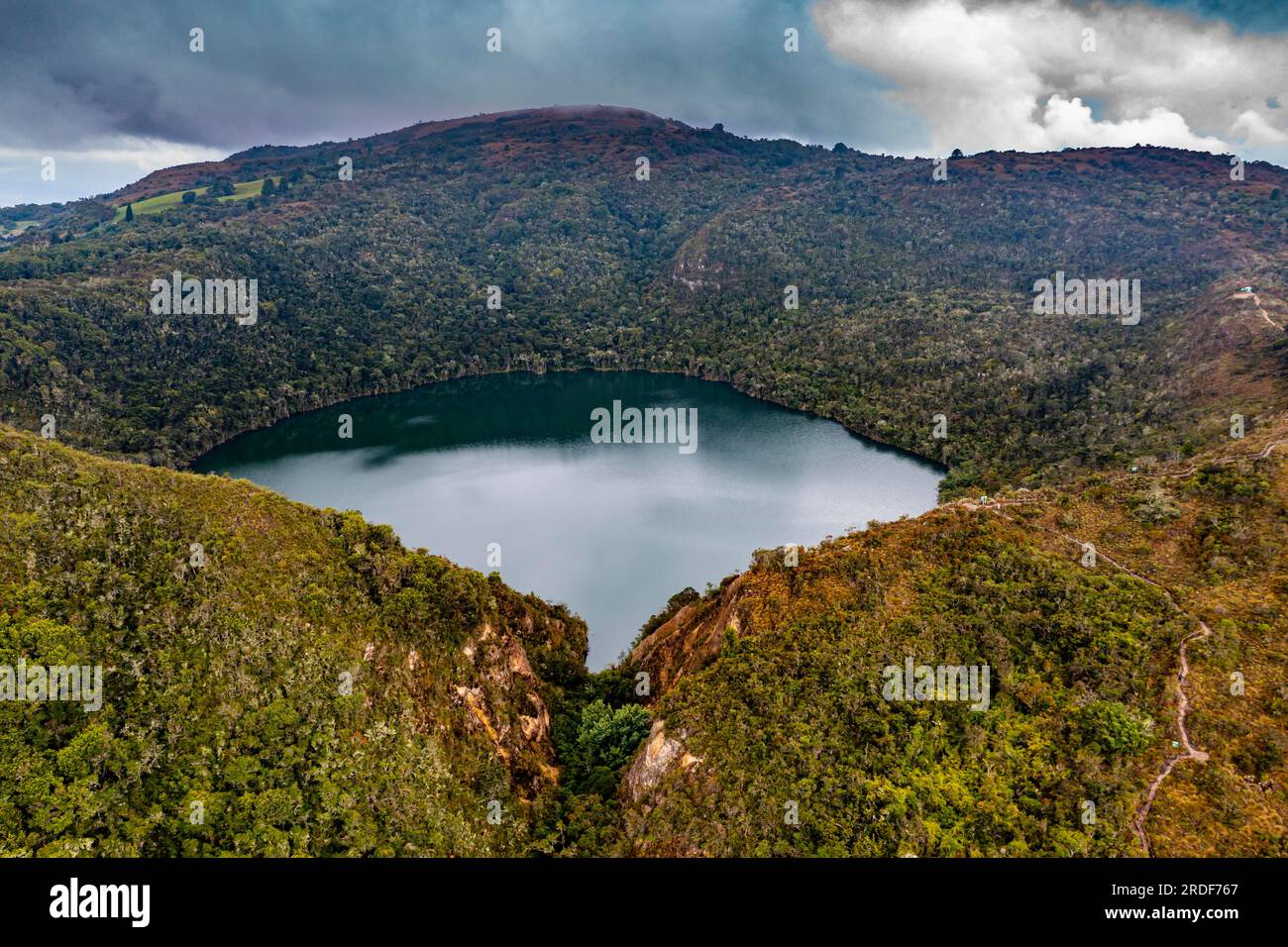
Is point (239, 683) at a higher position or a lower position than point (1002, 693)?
higher

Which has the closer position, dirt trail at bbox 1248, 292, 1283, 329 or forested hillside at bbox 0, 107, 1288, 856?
forested hillside at bbox 0, 107, 1288, 856

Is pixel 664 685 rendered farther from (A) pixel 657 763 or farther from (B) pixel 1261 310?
(B) pixel 1261 310

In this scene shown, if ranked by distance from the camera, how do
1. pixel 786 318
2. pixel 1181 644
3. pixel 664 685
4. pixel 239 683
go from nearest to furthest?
pixel 239 683 → pixel 1181 644 → pixel 664 685 → pixel 786 318

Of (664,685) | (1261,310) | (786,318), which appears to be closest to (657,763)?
(664,685)

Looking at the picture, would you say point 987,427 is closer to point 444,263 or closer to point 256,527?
point 256,527

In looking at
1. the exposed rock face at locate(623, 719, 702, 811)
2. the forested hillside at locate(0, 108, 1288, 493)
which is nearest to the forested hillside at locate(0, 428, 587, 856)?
the exposed rock face at locate(623, 719, 702, 811)

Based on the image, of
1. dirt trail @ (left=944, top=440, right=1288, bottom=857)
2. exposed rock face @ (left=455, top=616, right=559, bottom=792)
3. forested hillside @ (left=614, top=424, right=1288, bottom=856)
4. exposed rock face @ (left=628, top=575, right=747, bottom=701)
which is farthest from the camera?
exposed rock face @ (left=628, top=575, right=747, bottom=701)

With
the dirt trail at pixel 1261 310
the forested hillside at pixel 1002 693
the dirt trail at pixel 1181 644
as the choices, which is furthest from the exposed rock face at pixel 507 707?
the dirt trail at pixel 1261 310

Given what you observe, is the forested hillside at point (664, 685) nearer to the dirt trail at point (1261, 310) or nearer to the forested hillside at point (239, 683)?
the forested hillside at point (239, 683)

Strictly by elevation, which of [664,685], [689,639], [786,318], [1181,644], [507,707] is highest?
[786,318]

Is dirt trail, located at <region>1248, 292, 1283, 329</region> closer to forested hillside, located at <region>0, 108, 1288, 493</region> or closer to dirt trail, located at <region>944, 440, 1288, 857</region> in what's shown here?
forested hillside, located at <region>0, 108, 1288, 493</region>

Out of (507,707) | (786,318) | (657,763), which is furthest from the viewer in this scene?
(786,318)
